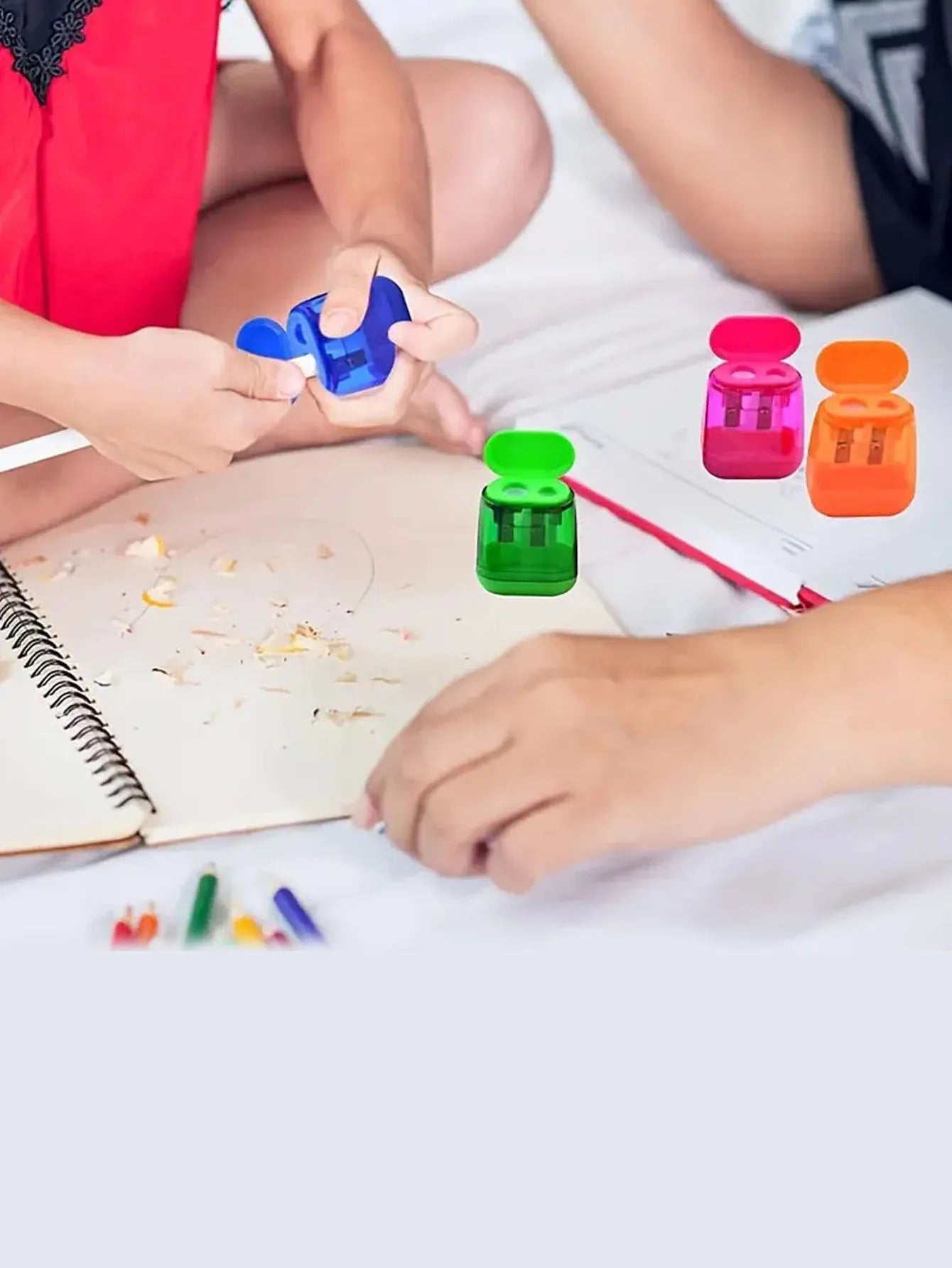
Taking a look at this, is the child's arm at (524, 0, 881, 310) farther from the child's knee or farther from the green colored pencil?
the green colored pencil

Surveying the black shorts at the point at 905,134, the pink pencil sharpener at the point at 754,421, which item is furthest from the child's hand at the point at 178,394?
the black shorts at the point at 905,134

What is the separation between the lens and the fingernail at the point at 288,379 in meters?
0.73

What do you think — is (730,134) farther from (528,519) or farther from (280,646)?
(280,646)

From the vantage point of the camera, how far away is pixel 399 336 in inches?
29.7

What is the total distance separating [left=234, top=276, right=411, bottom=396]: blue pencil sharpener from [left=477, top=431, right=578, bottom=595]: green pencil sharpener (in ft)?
0.34

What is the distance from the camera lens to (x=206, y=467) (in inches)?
30.4

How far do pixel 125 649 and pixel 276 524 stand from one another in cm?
13

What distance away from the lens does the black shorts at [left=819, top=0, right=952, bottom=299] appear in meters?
1.01

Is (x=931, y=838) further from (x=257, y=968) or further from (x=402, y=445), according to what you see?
(x=402, y=445)

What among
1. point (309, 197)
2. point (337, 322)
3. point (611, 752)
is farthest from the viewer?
point (309, 197)

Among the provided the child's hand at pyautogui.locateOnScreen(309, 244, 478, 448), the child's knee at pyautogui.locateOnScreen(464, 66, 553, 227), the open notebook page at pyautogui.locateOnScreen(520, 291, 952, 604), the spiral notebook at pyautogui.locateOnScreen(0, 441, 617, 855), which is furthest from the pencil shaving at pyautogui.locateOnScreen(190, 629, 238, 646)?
the child's knee at pyautogui.locateOnScreen(464, 66, 553, 227)

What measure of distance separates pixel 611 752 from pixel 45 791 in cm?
23

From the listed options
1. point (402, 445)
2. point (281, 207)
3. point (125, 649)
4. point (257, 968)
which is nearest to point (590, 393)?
point (402, 445)

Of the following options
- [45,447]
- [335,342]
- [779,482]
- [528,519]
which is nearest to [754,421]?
[779,482]
